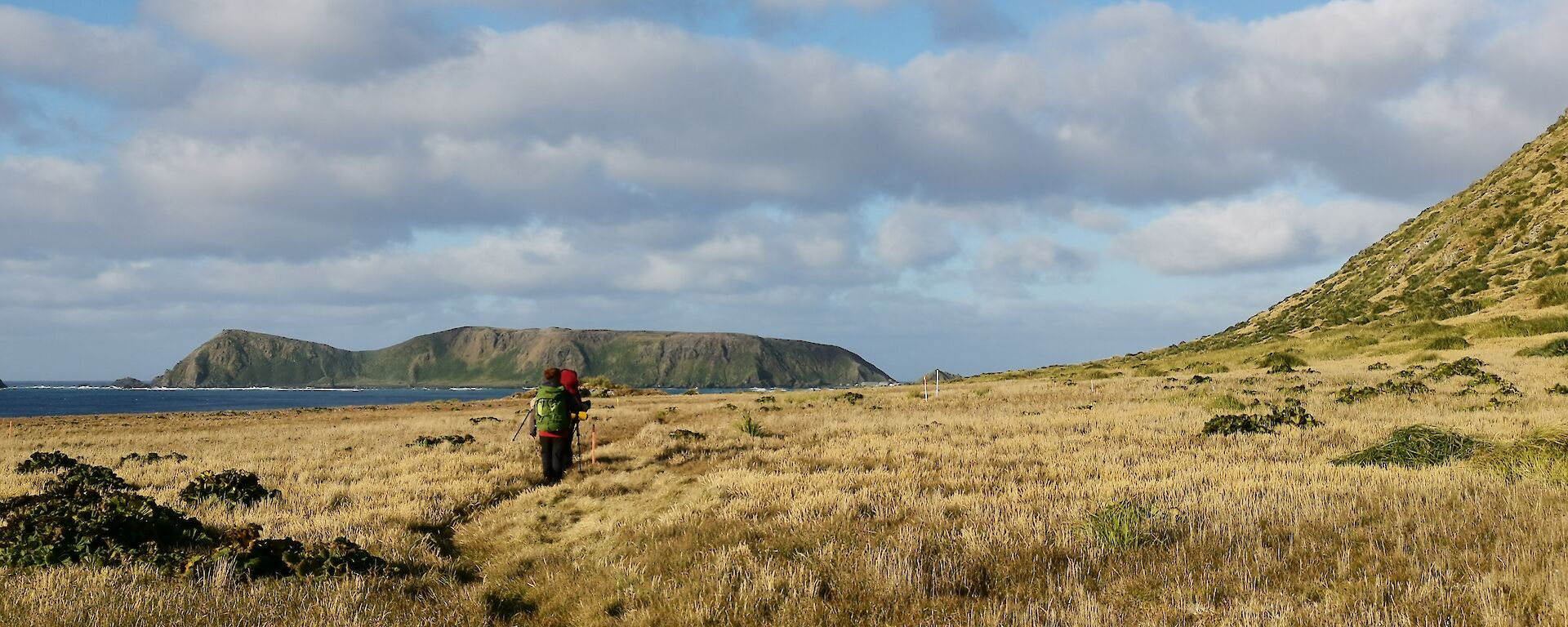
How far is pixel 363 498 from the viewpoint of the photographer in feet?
42.2

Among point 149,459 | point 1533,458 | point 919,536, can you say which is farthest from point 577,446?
point 1533,458

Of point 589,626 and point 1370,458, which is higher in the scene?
point 1370,458

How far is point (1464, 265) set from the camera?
48031mm

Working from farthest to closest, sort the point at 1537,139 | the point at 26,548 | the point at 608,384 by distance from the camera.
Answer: the point at 608,384 < the point at 1537,139 < the point at 26,548

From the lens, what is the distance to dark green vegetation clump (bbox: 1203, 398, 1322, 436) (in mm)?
15242

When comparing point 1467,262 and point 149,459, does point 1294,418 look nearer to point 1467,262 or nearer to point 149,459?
point 149,459

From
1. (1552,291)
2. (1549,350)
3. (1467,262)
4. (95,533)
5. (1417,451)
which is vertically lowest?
(95,533)

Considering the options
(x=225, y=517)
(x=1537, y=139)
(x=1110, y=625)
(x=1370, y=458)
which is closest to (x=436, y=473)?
(x=225, y=517)

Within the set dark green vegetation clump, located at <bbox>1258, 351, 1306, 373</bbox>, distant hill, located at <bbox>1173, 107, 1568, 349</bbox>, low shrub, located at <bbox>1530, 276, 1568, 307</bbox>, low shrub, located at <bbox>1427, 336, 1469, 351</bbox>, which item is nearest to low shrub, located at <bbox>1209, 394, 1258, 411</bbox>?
dark green vegetation clump, located at <bbox>1258, 351, 1306, 373</bbox>

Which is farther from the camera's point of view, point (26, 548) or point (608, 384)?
point (608, 384)

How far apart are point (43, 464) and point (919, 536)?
64.9 feet

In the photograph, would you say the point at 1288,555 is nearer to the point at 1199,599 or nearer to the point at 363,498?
A: the point at 1199,599

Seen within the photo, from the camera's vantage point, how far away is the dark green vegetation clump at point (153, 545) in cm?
810

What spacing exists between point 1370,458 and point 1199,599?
691 cm
